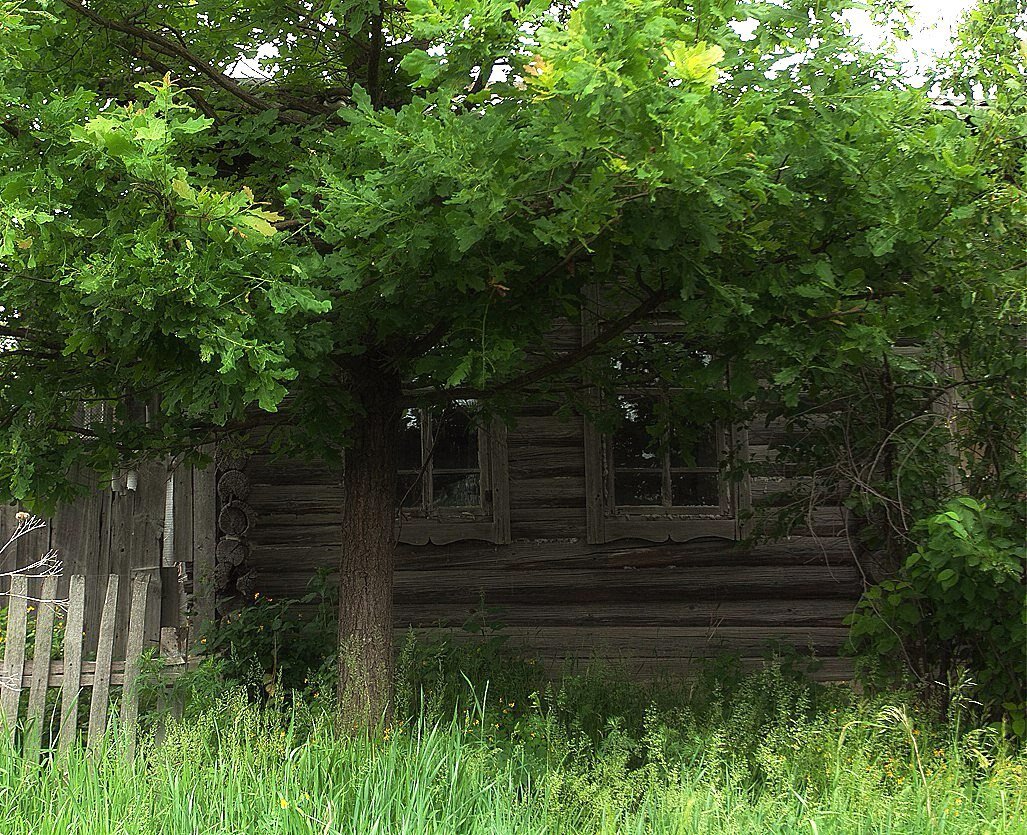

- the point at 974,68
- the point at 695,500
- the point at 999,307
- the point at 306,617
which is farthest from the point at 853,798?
the point at 306,617

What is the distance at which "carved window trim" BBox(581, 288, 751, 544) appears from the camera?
7.05m

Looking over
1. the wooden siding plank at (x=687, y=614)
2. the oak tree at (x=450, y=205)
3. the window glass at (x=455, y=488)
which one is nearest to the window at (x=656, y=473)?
the wooden siding plank at (x=687, y=614)

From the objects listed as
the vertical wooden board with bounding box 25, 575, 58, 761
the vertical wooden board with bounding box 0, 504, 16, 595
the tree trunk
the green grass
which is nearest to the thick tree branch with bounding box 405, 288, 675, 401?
the tree trunk

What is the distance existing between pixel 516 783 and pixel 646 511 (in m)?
3.38

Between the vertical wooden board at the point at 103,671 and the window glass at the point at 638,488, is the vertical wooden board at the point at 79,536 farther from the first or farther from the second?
the window glass at the point at 638,488

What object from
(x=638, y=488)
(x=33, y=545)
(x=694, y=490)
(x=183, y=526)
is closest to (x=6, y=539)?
(x=33, y=545)

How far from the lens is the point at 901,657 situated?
499 centimetres

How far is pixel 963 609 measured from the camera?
14.8 ft

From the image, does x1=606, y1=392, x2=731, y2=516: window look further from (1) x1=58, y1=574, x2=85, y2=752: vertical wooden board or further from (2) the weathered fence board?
(1) x1=58, y1=574, x2=85, y2=752: vertical wooden board

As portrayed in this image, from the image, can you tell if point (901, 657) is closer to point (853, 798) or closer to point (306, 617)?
point (853, 798)

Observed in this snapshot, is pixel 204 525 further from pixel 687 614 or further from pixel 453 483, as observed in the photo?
pixel 687 614

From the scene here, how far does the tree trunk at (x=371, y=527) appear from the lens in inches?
187

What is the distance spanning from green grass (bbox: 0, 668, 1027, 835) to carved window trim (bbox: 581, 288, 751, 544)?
8.81 ft

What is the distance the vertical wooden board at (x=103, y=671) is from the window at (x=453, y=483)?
8.68 feet
